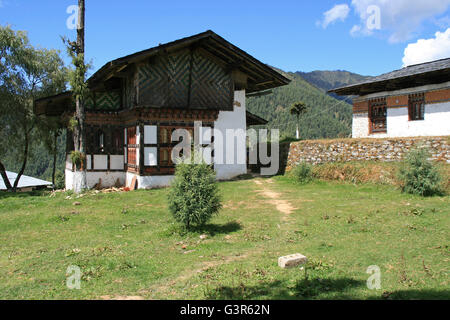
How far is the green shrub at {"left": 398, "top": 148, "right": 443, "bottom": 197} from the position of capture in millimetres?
11570

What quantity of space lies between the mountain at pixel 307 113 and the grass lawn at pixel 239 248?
6971 cm

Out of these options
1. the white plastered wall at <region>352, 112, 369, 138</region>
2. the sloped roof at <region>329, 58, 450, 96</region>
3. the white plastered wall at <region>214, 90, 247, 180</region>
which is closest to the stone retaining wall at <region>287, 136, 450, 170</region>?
the white plastered wall at <region>214, 90, 247, 180</region>

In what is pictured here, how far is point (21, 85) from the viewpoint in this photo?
23.8 metres

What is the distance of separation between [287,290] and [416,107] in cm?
1729

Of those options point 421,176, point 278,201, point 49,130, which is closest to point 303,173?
point 278,201

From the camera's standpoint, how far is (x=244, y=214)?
1114cm

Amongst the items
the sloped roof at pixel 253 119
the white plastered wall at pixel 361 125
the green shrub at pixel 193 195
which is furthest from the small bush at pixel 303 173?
the green shrub at pixel 193 195

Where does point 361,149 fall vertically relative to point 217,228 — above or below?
above

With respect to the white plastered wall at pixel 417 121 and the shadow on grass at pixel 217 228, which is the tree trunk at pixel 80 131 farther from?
the white plastered wall at pixel 417 121

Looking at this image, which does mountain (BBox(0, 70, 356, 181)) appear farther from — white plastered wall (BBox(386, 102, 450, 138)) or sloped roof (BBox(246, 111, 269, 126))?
white plastered wall (BBox(386, 102, 450, 138))

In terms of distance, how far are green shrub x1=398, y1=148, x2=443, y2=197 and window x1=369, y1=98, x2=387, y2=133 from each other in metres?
9.12

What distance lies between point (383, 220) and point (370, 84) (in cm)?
1286

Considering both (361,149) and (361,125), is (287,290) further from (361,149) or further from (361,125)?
(361,125)

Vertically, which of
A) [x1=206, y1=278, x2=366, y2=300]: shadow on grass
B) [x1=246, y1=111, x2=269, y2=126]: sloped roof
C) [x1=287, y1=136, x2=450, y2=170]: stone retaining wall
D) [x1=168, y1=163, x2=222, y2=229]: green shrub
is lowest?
[x1=206, y1=278, x2=366, y2=300]: shadow on grass
